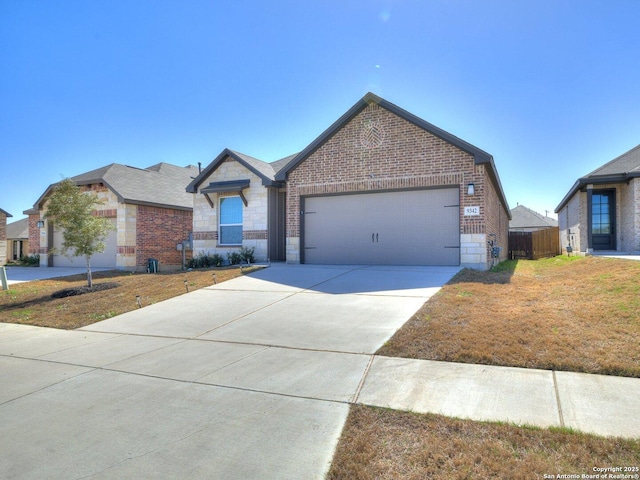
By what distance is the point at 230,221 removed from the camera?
52.7 ft

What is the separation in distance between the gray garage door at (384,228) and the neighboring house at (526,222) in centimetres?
4031

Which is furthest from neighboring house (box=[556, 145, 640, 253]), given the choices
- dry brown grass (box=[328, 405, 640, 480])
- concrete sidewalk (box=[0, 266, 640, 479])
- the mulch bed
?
the mulch bed

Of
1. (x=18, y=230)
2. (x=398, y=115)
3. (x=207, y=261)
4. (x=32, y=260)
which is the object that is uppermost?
(x=398, y=115)

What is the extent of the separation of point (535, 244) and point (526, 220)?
1162 inches

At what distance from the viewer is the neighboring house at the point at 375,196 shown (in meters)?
11.9

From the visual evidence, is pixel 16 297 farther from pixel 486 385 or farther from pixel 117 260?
pixel 486 385

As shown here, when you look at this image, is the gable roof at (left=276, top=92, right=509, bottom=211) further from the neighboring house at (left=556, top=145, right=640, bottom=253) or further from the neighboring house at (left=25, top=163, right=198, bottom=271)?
the neighboring house at (left=25, top=163, right=198, bottom=271)

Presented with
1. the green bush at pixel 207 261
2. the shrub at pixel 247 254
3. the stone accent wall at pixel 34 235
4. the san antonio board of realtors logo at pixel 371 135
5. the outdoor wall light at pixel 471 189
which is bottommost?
the green bush at pixel 207 261

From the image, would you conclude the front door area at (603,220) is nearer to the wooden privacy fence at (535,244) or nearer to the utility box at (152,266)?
the wooden privacy fence at (535,244)

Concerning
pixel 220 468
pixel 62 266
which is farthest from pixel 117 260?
pixel 220 468

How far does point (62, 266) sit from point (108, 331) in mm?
16754

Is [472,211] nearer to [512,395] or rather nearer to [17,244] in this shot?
[512,395]

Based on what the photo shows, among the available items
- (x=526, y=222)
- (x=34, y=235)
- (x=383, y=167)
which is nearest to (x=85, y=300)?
(x=383, y=167)

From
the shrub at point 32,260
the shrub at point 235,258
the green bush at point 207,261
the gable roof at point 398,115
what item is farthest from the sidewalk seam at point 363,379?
the shrub at point 32,260
